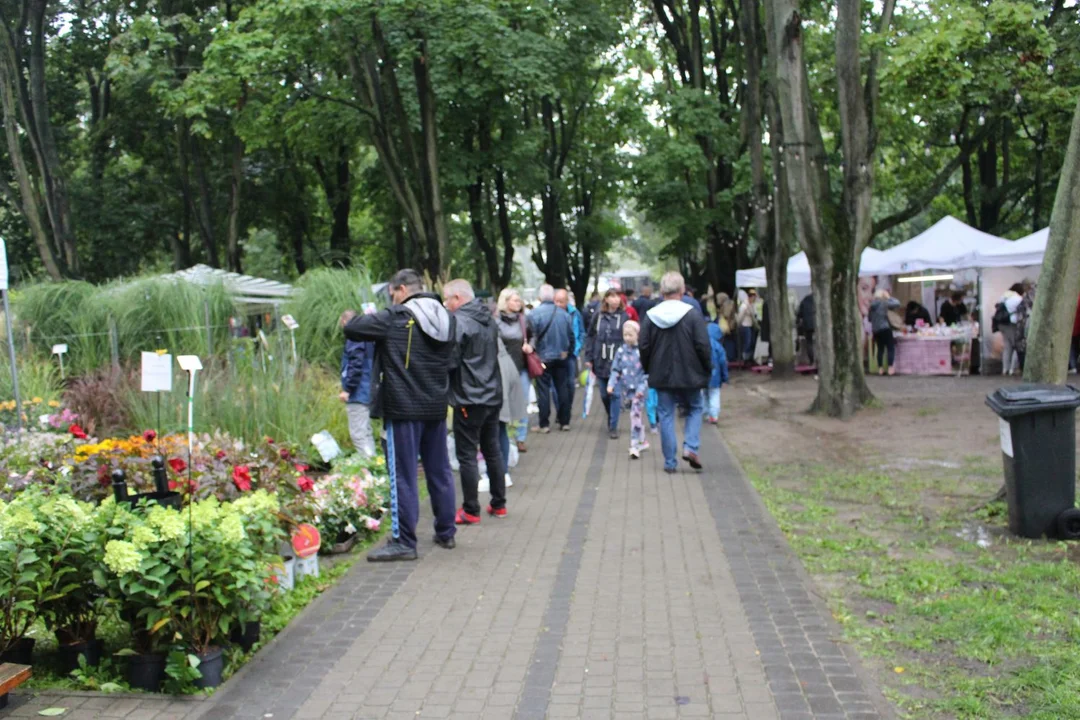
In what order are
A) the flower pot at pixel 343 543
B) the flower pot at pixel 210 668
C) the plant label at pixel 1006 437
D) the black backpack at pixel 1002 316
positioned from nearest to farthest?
the flower pot at pixel 210 668
the plant label at pixel 1006 437
the flower pot at pixel 343 543
the black backpack at pixel 1002 316

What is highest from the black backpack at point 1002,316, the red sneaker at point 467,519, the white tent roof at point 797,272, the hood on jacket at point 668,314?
the white tent roof at point 797,272

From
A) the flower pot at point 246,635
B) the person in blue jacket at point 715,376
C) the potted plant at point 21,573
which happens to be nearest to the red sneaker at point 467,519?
the flower pot at point 246,635

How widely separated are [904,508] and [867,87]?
827 centimetres

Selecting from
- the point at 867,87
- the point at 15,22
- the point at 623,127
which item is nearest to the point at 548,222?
the point at 623,127

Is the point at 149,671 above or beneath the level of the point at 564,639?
Answer: above

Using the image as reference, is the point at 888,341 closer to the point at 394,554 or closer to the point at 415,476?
the point at 415,476

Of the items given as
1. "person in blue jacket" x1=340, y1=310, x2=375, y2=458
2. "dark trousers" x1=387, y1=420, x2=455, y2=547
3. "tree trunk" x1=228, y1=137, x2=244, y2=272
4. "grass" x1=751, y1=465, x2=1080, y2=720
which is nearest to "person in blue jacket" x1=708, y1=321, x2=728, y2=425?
"grass" x1=751, y1=465, x2=1080, y2=720

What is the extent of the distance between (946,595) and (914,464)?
5508 millimetres

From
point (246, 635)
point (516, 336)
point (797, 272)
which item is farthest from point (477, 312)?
point (797, 272)

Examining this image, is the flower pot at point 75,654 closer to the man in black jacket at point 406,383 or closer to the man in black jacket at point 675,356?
the man in black jacket at point 406,383

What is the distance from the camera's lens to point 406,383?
25.9 ft

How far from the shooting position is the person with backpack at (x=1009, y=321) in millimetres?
21328

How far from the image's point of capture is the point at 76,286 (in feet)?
55.6

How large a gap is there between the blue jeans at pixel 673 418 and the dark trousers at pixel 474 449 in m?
2.39
